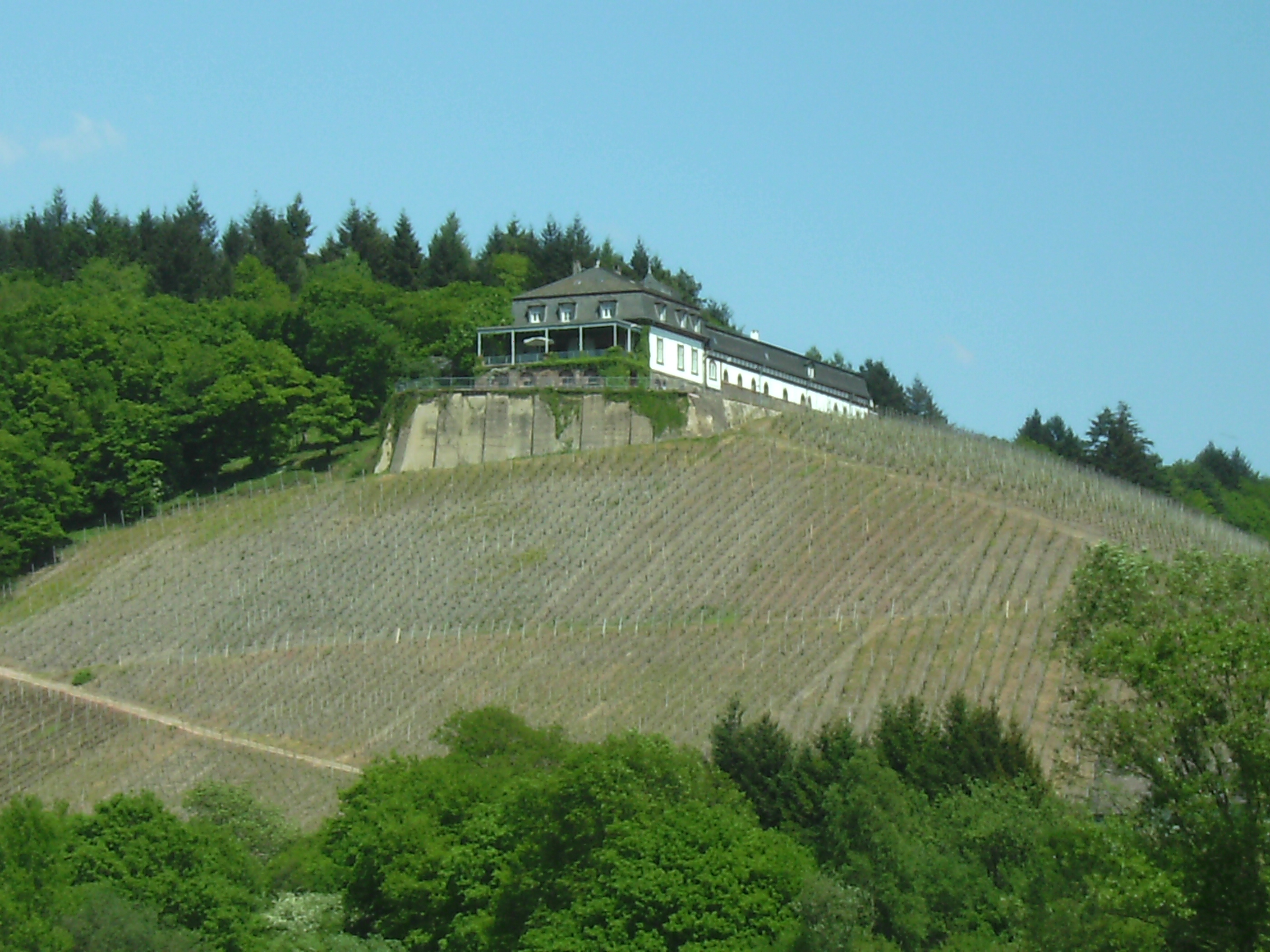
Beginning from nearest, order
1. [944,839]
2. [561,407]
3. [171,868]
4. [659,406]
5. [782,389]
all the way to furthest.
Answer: [944,839]
[171,868]
[659,406]
[561,407]
[782,389]

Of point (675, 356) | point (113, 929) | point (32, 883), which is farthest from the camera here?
point (675, 356)

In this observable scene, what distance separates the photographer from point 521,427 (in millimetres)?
89812

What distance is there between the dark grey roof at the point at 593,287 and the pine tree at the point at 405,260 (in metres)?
31.6

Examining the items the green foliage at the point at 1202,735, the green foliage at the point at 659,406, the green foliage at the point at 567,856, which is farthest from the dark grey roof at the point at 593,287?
the green foliage at the point at 1202,735

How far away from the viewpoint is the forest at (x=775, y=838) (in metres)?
28.2

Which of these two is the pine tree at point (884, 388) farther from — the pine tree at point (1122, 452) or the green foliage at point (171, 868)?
the green foliage at point (171, 868)

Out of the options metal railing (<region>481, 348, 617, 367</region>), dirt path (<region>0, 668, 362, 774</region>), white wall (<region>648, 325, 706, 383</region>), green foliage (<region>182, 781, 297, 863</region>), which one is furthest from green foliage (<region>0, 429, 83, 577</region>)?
green foliage (<region>182, 781, 297, 863</region>)

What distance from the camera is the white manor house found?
94250 millimetres

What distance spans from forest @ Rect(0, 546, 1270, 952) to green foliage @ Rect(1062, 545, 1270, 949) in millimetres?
37

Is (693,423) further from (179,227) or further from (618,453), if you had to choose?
(179,227)

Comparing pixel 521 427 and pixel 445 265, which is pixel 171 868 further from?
pixel 445 265

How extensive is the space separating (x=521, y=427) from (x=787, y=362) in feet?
63.0

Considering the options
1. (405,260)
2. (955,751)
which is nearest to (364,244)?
(405,260)

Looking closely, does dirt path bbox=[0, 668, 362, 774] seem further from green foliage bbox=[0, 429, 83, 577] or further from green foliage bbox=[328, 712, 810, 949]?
green foliage bbox=[328, 712, 810, 949]
